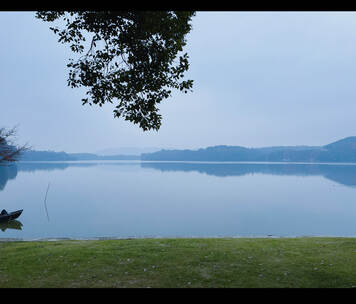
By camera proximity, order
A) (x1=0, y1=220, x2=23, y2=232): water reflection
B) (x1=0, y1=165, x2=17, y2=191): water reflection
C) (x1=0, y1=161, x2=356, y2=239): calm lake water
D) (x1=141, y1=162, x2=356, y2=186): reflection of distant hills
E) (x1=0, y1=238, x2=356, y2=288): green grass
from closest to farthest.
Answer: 1. (x1=0, y1=238, x2=356, y2=288): green grass
2. (x1=0, y1=161, x2=356, y2=239): calm lake water
3. (x1=0, y1=220, x2=23, y2=232): water reflection
4. (x1=0, y1=165, x2=17, y2=191): water reflection
5. (x1=141, y1=162, x2=356, y2=186): reflection of distant hills

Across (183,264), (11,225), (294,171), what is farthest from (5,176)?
(294,171)

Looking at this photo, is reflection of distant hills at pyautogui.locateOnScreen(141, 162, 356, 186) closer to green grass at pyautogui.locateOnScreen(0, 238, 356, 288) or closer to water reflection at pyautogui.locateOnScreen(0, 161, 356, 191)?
water reflection at pyautogui.locateOnScreen(0, 161, 356, 191)

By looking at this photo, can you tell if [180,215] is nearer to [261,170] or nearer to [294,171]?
[294,171]

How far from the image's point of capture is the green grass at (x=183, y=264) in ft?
21.5

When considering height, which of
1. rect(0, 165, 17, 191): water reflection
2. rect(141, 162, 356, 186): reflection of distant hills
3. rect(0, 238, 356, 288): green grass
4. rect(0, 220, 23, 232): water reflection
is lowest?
rect(0, 165, 17, 191): water reflection

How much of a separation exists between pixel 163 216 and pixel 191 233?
6935 millimetres

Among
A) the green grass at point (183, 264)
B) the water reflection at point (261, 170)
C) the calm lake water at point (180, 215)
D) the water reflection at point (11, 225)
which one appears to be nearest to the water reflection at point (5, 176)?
the water reflection at point (261, 170)

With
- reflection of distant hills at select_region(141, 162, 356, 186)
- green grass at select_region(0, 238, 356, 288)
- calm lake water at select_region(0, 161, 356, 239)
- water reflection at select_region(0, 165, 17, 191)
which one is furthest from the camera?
reflection of distant hills at select_region(141, 162, 356, 186)

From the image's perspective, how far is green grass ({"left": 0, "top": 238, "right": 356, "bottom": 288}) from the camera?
6.55 metres

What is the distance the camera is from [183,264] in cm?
778

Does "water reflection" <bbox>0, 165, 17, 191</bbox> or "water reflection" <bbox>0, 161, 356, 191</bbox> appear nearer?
"water reflection" <bbox>0, 165, 17, 191</bbox>

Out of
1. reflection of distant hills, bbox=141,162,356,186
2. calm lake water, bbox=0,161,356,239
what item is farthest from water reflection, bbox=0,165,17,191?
reflection of distant hills, bbox=141,162,356,186
